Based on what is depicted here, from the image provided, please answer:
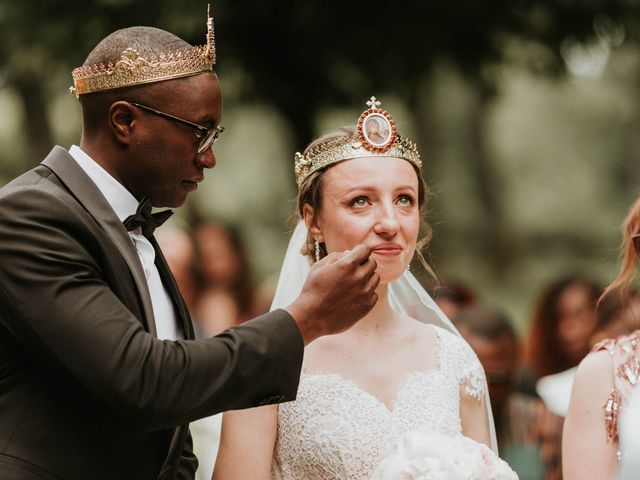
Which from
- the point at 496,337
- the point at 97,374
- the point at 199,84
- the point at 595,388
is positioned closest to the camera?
the point at 97,374

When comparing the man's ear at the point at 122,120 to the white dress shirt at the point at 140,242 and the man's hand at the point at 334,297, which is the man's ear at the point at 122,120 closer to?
the white dress shirt at the point at 140,242

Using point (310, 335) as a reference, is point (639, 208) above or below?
above

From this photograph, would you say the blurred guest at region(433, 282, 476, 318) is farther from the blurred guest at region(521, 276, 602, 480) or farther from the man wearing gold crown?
the man wearing gold crown

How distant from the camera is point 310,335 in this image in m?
2.74

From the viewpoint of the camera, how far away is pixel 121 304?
8.45 ft

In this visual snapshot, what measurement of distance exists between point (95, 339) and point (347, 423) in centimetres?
131

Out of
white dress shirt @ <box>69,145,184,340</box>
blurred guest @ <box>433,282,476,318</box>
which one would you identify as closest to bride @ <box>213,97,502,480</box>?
white dress shirt @ <box>69,145,184,340</box>

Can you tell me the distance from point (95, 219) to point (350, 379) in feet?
4.18

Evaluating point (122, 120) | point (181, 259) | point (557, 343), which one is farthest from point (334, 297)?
point (181, 259)

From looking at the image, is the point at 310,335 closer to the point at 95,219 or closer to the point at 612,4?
the point at 95,219

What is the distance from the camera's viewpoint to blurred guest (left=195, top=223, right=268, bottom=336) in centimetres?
732

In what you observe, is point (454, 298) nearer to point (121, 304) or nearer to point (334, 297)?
point (334, 297)

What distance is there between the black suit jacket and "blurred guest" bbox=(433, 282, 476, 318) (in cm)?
379

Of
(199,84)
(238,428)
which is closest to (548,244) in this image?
(238,428)
